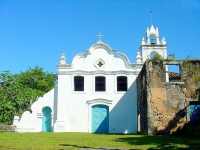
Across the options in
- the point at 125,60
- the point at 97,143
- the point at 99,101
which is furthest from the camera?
the point at 125,60

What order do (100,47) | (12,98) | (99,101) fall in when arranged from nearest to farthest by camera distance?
1. (99,101)
2. (100,47)
3. (12,98)

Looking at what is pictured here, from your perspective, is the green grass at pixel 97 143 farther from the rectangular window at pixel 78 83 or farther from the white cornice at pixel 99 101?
the rectangular window at pixel 78 83

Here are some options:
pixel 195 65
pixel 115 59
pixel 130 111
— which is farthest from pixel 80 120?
pixel 195 65

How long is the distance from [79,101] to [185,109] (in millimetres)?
9908

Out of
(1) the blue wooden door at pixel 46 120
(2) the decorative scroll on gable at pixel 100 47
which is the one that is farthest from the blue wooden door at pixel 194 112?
(1) the blue wooden door at pixel 46 120

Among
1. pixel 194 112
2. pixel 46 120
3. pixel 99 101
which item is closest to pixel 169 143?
pixel 194 112

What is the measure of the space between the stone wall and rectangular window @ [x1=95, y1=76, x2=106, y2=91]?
23.4ft

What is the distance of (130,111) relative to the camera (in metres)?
24.0

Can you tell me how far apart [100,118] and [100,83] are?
3061mm

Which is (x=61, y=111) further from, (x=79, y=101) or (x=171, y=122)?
(x=171, y=122)

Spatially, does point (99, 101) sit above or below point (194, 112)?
above

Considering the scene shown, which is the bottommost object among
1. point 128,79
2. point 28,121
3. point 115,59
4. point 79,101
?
point 28,121

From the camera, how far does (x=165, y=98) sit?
17.4 meters

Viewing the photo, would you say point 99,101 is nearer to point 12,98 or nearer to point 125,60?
point 125,60
